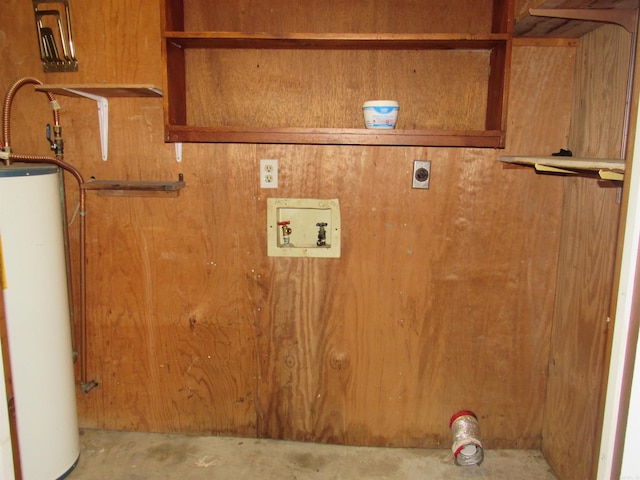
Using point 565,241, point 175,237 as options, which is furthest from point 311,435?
point 565,241

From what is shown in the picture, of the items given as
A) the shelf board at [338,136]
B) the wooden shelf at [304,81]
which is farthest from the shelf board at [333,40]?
the shelf board at [338,136]

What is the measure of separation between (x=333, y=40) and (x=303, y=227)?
0.67 meters

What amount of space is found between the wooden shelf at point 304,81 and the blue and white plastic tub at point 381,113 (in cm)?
3

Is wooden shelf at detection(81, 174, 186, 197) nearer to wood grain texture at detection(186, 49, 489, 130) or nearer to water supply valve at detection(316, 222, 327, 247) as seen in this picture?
wood grain texture at detection(186, 49, 489, 130)

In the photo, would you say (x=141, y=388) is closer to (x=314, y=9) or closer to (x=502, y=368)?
(x=502, y=368)

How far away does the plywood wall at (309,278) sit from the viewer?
182cm

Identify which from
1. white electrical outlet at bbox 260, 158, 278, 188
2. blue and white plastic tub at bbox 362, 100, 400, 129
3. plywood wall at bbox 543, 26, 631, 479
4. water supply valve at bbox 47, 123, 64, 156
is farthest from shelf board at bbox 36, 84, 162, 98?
plywood wall at bbox 543, 26, 631, 479

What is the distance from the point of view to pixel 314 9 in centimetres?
178

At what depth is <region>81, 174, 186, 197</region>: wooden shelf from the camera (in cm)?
181

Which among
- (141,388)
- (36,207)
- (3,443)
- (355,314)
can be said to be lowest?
(141,388)

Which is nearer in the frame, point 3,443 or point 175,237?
point 3,443

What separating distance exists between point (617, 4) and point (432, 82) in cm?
61

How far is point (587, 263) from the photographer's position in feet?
5.41

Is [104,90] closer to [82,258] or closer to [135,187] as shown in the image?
[135,187]
